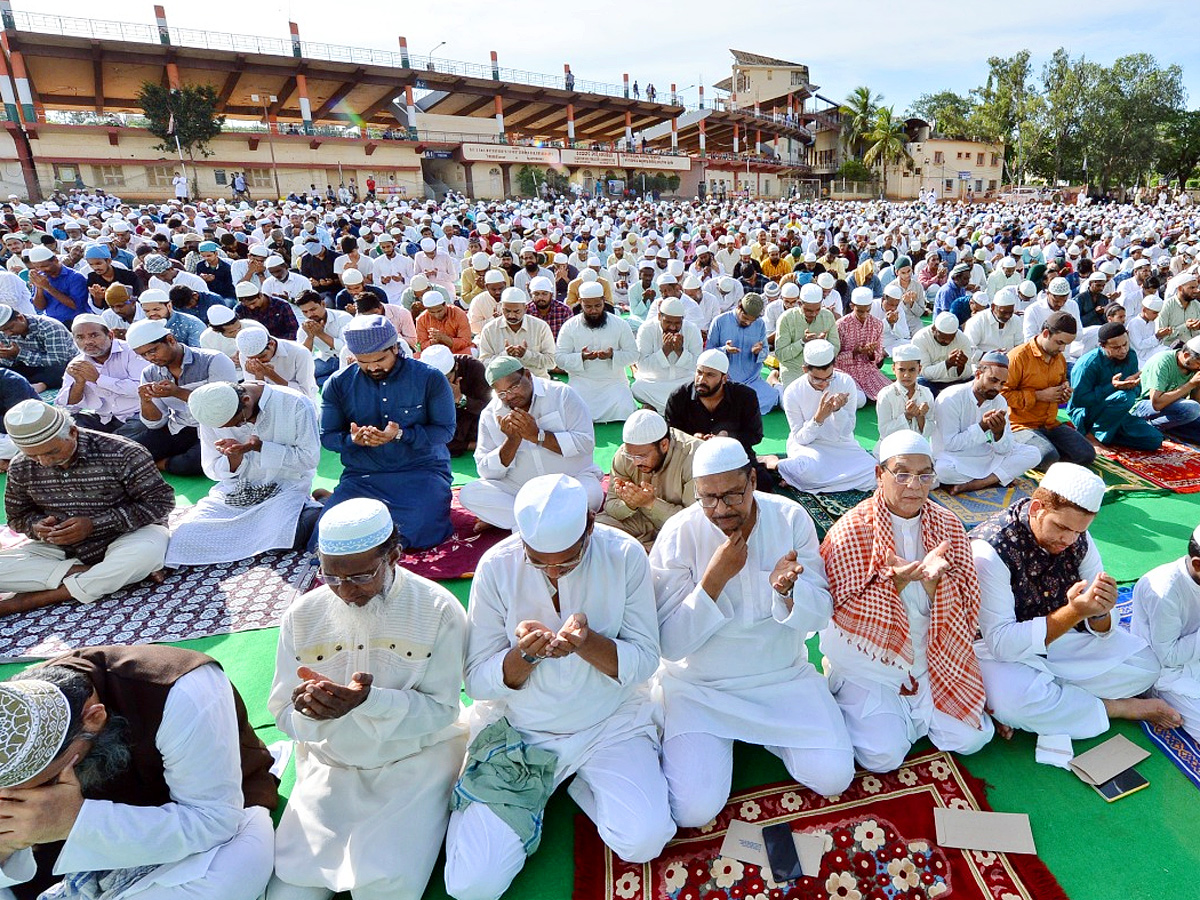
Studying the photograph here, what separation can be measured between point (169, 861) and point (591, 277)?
740cm

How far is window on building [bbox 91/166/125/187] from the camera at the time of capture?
24.4 metres

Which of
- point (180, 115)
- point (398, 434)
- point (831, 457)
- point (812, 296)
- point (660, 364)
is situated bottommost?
point (831, 457)

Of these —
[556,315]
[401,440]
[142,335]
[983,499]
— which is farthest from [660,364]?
[142,335]

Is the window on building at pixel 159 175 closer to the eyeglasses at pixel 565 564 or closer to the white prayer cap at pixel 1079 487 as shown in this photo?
the eyeglasses at pixel 565 564

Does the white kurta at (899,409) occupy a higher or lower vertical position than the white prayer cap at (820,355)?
lower

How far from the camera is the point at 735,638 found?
7.75 feet

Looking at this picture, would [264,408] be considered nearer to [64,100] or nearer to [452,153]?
[452,153]

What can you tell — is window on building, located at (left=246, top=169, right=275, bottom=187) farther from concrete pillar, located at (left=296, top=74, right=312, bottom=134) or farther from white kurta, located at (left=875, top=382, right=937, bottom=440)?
white kurta, located at (left=875, top=382, right=937, bottom=440)

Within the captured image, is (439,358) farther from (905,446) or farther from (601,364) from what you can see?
(905,446)

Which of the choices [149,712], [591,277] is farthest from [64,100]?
[149,712]

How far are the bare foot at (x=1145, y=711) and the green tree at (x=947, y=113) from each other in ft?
163

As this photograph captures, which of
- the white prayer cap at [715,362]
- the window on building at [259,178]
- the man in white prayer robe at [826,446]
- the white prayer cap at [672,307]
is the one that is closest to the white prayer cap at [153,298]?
the white prayer cap at [672,307]

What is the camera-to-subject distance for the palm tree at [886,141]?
39.5m

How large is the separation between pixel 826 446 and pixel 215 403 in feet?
12.0
